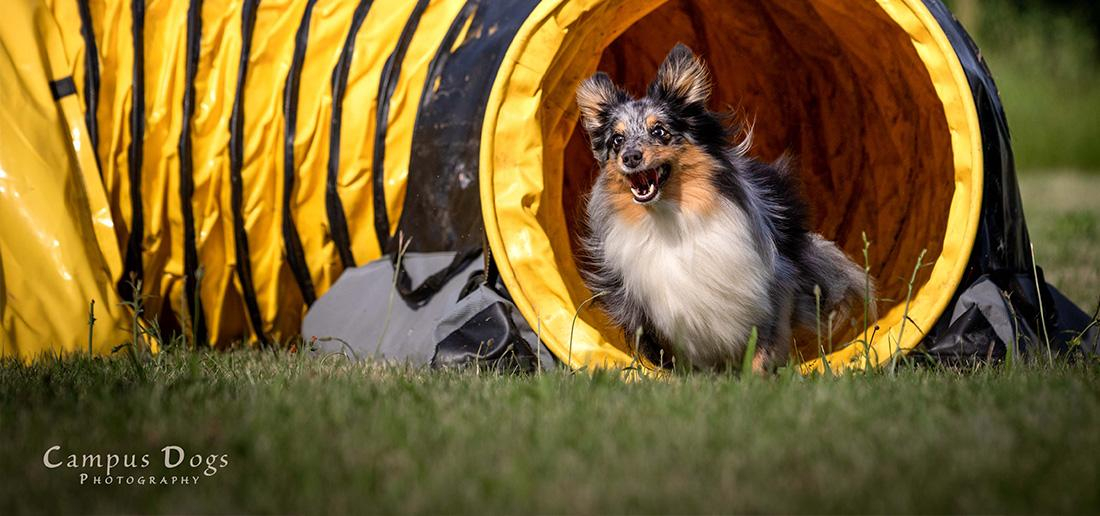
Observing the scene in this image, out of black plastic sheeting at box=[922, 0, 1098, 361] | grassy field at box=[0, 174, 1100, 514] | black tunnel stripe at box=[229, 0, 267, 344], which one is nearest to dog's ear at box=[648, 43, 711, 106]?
black plastic sheeting at box=[922, 0, 1098, 361]

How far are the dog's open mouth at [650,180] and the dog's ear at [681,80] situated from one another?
1.06 feet

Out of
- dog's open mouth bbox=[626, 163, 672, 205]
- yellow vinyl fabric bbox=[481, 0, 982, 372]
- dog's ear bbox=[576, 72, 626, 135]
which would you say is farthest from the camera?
dog's ear bbox=[576, 72, 626, 135]

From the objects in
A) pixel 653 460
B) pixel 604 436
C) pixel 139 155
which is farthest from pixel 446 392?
pixel 139 155

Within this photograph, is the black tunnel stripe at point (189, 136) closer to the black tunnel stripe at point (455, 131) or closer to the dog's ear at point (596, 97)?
the black tunnel stripe at point (455, 131)

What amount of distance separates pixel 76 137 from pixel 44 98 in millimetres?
214

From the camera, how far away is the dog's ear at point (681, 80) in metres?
4.73

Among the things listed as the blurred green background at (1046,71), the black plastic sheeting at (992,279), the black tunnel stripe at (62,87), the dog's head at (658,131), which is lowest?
the blurred green background at (1046,71)

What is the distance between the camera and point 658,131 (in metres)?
4.66

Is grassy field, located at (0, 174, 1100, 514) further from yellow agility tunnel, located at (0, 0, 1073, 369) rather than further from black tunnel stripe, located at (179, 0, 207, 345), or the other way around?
black tunnel stripe, located at (179, 0, 207, 345)

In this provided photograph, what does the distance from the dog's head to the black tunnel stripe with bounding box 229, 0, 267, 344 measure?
5.25ft

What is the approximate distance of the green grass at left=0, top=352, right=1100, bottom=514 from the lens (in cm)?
275

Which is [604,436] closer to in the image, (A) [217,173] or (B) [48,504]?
(B) [48,504]

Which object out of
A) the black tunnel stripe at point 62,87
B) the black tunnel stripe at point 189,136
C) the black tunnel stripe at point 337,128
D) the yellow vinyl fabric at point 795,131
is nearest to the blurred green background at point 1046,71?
the yellow vinyl fabric at point 795,131

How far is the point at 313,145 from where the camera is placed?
18.1ft
